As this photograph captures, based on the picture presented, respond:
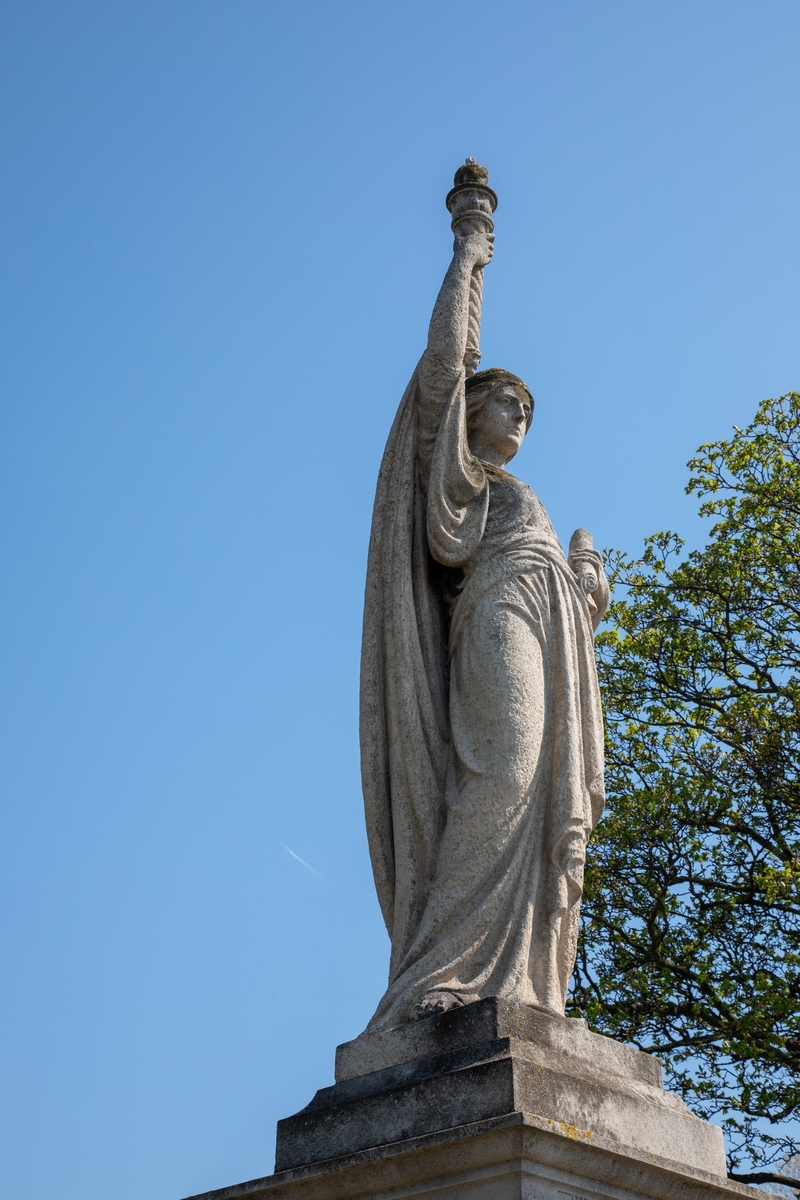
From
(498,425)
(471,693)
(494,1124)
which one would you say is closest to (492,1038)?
(494,1124)

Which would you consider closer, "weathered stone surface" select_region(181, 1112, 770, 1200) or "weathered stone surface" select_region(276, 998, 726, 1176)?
"weathered stone surface" select_region(181, 1112, 770, 1200)

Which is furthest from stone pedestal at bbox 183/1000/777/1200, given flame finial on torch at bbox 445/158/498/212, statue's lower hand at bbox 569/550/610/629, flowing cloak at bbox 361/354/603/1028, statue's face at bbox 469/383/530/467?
flame finial on torch at bbox 445/158/498/212

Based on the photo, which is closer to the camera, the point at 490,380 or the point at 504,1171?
the point at 504,1171

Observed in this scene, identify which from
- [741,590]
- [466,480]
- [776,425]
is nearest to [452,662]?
[466,480]

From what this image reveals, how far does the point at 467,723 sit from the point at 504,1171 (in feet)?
6.32

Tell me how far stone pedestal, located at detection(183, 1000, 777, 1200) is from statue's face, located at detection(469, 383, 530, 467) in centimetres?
276

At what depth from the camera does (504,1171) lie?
14.4ft

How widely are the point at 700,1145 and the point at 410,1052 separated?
1112 millimetres

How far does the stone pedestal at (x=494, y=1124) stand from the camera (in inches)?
175

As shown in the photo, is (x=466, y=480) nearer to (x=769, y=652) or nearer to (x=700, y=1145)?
(x=700, y=1145)

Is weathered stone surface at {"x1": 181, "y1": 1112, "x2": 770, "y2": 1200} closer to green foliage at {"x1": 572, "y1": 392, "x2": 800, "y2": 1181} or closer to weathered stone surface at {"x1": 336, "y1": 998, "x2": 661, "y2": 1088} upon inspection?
weathered stone surface at {"x1": 336, "y1": 998, "x2": 661, "y2": 1088}

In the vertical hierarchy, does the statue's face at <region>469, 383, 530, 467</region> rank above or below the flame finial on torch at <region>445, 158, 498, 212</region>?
below

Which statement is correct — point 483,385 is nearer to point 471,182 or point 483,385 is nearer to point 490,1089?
point 471,182

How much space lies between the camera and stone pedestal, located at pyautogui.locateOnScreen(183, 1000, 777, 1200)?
4449 millimetres
